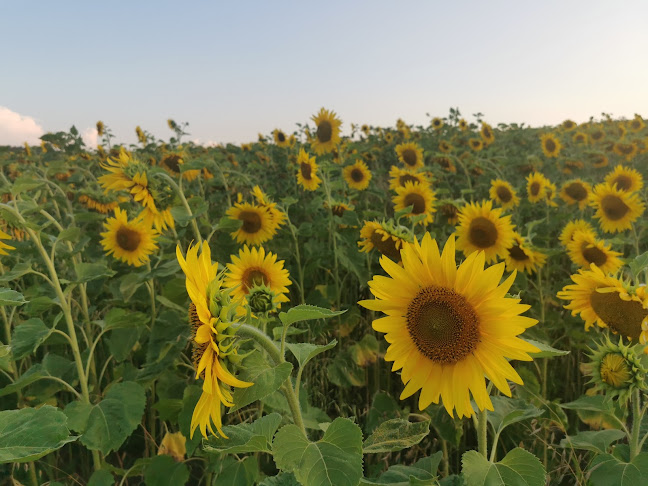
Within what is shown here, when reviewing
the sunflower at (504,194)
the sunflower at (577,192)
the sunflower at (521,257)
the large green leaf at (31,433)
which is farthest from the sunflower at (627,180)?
the large green leaf at (31,433)

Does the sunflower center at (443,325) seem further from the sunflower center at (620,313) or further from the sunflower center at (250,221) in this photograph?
the sunflower center at (250,221)

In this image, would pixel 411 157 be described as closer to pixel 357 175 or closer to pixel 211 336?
pixel 357 175

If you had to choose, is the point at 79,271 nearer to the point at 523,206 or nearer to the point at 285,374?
the point at 285,374

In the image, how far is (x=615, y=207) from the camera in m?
3.96

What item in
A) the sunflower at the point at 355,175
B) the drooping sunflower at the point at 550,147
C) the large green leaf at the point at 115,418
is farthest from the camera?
the drooping sunflower at the point at 550,147

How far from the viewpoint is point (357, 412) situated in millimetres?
2697

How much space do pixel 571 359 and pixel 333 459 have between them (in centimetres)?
255

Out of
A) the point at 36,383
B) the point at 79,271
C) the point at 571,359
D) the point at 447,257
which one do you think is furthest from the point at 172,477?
the point at 571,359

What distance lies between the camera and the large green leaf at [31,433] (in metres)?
0.71

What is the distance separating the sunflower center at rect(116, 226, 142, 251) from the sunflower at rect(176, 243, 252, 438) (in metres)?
2.34

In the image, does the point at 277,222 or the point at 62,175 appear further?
the point at 62,175

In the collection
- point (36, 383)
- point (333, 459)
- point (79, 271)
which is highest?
point (79, 271)

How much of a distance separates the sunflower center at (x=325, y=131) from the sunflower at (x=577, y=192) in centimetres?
312

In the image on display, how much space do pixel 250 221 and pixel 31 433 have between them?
2907mm
